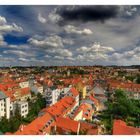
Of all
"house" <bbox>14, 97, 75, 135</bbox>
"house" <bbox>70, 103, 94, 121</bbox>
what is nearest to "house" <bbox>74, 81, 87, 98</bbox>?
"house" <bbox>14, 97, 75, 135</bbox>

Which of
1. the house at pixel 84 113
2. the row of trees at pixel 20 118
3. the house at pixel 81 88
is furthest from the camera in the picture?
the house at pixel 81 88

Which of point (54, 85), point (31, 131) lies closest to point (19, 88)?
point (54, 85)

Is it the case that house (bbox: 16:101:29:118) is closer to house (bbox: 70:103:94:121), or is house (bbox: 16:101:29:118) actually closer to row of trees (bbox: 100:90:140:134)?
house (bbox: 70:103:94:121)

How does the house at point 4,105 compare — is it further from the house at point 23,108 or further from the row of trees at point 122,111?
the row of trees at point 122,111

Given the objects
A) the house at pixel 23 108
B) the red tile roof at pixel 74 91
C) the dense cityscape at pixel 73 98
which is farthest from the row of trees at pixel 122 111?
the house at pixel 23 108

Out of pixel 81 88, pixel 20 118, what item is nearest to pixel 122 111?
pixel 81 88

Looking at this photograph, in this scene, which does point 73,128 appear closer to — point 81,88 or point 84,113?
point 84,113

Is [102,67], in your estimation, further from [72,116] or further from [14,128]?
[14,128]
